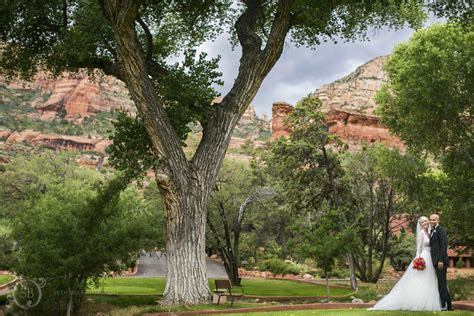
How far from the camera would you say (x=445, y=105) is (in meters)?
24.0

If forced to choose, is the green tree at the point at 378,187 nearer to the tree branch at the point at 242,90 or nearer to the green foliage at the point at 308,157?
the green foliage at the point at 308,157

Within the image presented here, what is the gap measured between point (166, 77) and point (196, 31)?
5.01 metres

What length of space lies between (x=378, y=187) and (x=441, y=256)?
20.7 meters

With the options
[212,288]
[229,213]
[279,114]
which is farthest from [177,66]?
[279,114]

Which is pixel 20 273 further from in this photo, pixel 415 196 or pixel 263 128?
pixel 263 128

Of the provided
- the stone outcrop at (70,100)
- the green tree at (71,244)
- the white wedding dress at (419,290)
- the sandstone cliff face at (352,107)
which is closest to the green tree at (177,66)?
the green tree at (71,244)

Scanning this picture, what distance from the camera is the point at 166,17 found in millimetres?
18906

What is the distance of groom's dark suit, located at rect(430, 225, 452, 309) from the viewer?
34.4 ft

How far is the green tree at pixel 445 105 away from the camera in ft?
76.5

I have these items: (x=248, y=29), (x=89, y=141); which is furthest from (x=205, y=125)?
(x=89, y=141)

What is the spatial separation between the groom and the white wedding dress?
5.3 inches

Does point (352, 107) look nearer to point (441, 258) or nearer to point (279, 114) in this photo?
point (279, 114)

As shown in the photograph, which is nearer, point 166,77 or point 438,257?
point 438,257

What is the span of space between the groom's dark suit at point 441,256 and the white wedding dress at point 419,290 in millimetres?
133
